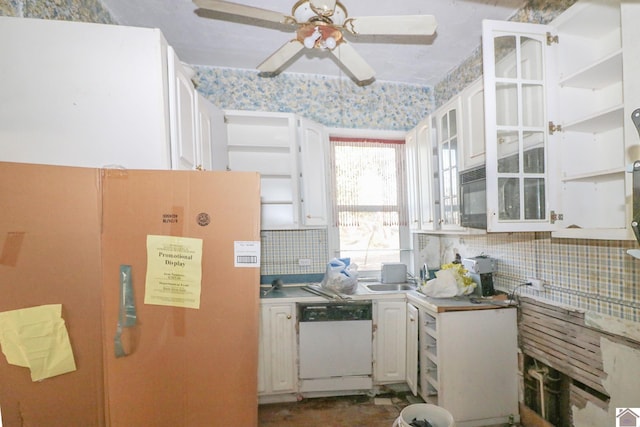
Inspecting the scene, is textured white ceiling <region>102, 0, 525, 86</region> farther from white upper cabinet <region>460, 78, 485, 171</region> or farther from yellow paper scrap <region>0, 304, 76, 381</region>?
yellow paper scrap <region>0, 304, 76, 381</region>

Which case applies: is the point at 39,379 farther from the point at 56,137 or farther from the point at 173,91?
the point at 173,91

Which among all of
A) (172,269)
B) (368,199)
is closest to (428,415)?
(172,269)

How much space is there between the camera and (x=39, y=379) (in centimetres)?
76

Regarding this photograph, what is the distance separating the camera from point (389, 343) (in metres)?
2.42

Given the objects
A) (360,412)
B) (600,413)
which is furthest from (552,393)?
(360,412)

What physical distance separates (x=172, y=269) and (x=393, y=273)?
2.41 m

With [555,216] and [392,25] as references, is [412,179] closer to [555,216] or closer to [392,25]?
[555,216]

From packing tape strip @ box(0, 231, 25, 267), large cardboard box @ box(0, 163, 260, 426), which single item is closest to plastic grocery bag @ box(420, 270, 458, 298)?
large cardboard box @ box(0, 163, 260, 426)

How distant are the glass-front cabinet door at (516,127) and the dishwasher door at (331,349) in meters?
1.38

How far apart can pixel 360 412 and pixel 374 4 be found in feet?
9.62

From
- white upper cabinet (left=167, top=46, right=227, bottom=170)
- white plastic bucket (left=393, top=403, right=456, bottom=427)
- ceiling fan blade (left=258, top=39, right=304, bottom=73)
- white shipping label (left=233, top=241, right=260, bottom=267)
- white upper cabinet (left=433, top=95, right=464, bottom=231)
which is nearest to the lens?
white shipping label (left=233, top=241, right=260, bottom=267)

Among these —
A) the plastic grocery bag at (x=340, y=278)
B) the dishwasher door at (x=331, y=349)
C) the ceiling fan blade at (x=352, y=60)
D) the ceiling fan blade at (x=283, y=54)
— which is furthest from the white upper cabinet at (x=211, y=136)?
the dishwasher door at (x=331, y=349)

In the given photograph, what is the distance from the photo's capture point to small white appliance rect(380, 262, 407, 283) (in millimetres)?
2881

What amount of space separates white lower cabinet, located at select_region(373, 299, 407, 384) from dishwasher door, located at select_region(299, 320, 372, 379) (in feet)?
0.41
